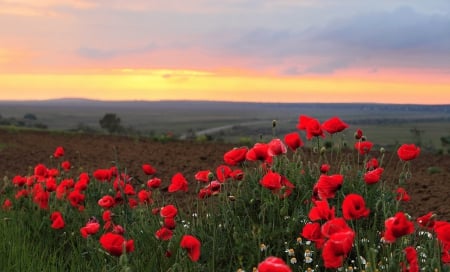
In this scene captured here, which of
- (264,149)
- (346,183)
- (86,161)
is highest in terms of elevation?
(264,149)

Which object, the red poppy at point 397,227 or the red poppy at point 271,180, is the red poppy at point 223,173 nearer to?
the red poppy at point 271,180

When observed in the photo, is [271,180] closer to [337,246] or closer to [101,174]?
[337,246]

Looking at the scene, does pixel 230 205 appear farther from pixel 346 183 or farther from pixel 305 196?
pixel 346 183

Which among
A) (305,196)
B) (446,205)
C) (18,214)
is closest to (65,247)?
(18,214)

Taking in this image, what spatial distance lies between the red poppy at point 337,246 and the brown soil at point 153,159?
4535 millimetres

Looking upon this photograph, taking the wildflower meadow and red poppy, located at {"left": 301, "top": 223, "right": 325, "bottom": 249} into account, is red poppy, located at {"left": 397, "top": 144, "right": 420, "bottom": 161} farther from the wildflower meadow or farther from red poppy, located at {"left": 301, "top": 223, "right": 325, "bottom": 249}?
red poppy, located at {"left": 301, "top": 223, "right": 325, "bottom": 249}

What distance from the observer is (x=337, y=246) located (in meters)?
3.14

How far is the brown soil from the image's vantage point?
30.1 feet

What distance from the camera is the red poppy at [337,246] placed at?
3.05 m

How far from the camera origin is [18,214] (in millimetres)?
6801

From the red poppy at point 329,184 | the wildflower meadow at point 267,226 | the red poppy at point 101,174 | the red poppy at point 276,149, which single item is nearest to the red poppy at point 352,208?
the wildflower meadow at point 267,226

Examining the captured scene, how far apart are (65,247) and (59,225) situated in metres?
1.18

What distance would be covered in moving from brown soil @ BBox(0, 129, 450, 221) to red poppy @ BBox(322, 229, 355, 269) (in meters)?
4.54

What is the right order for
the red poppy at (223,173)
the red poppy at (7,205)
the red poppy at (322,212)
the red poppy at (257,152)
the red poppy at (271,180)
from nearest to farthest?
the red poppy at (322,212) → the red poppy at (271,180) → the red poppy at (257,152) → the red poppy at (223,173) → the red poppy at (7,205)
